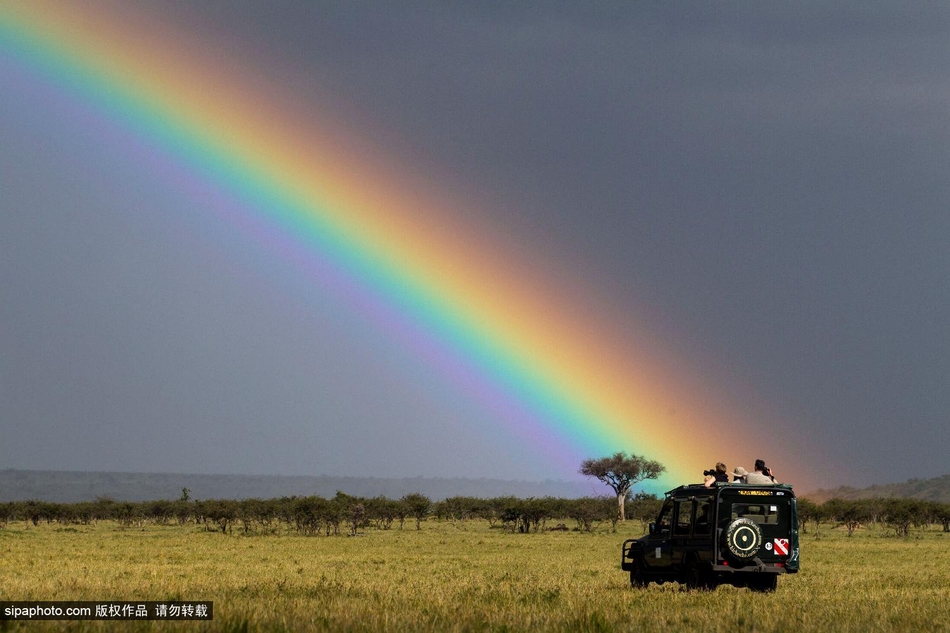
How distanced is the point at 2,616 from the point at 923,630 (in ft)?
44.5

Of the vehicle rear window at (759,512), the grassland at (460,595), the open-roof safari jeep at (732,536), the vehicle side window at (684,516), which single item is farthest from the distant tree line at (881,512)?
the vehicle rear window at (759,512)

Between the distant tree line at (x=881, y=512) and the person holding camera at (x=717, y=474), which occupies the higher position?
the person holding camera at (x=717, y=474)

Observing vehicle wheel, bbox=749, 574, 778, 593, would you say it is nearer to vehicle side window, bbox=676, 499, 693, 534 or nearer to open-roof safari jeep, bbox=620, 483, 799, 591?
open-roof safari jeep, bbox=620, 483, 799, 591

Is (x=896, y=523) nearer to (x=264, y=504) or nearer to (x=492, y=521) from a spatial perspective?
(x=492, y=521)

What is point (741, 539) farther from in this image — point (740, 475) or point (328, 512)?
point (328, 512)

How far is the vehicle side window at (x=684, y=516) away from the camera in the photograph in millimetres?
26547

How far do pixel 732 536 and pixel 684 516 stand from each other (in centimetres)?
196

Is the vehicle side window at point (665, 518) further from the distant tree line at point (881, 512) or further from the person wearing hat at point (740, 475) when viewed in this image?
the distant tree line at point (881, 512)

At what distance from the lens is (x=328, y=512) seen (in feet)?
313

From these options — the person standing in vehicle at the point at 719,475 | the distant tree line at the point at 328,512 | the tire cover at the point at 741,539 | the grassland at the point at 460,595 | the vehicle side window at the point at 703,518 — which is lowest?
the distant tree line at the point at 328,512

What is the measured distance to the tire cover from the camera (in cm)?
2505

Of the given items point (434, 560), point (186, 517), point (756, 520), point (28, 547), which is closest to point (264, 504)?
point (186, 517)

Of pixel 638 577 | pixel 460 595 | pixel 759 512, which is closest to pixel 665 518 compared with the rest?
pixel 638 577

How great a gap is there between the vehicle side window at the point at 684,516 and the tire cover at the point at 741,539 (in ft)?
4.93
